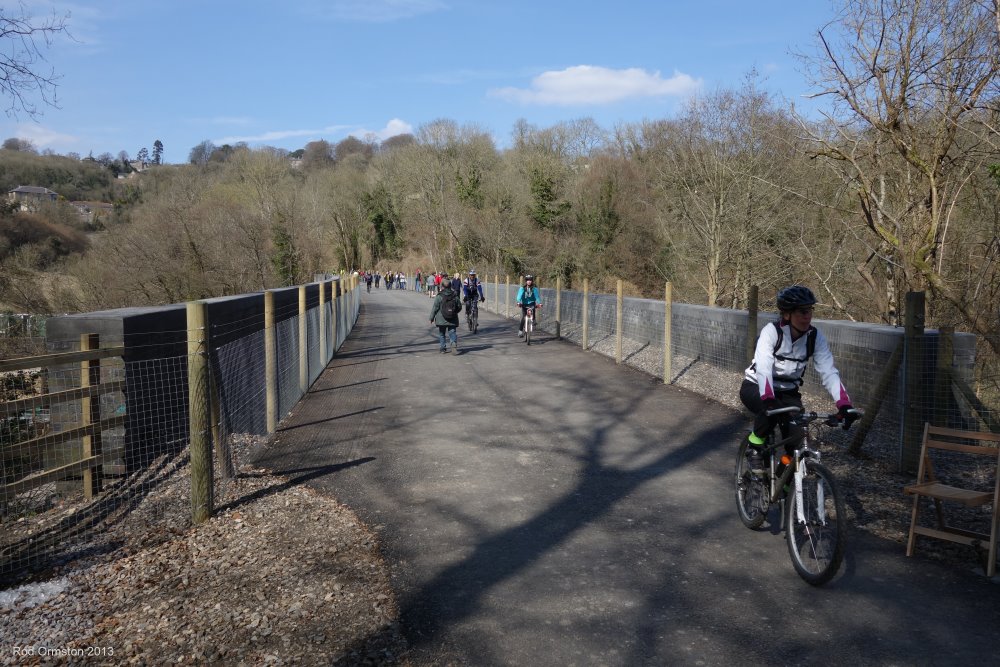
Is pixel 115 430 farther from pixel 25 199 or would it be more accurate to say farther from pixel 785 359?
pixel 25 199

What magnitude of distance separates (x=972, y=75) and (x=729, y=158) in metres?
14.4

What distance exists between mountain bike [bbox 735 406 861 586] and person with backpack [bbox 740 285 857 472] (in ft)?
0.40

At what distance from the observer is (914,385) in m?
6.87

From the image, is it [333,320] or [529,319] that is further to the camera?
[529,319]

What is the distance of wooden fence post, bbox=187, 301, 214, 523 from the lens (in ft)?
18.6

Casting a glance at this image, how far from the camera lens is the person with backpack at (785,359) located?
4887 mm

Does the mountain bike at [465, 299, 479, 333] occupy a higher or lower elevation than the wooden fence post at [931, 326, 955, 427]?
lower

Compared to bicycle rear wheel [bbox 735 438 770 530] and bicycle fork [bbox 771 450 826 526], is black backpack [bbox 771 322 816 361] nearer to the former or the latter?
bicycle fork [bbox 771 450 826 526]

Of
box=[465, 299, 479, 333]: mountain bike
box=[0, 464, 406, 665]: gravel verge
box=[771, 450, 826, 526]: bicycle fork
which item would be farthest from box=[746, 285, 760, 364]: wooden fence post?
box=[465, 299, 479, 333]: mountain bike

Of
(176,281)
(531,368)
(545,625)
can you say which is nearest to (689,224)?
(531,368)

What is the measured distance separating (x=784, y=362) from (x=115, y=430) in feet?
19.0

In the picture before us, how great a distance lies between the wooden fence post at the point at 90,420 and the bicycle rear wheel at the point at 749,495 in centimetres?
525

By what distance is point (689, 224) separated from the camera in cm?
2670

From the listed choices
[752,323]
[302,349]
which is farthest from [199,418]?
[752,323]
